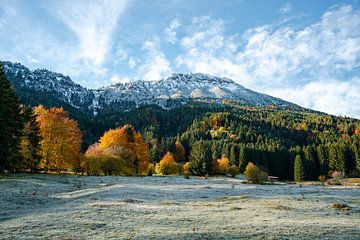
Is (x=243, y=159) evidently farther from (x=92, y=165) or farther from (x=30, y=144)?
(x=30, y=144)

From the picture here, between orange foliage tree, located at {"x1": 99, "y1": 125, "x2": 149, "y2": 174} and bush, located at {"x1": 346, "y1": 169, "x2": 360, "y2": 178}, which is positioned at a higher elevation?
orange foliage tree, located at {"x1": 99, "y1": 125, "x2": 149, "y2": 174}

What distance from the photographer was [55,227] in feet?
71.9

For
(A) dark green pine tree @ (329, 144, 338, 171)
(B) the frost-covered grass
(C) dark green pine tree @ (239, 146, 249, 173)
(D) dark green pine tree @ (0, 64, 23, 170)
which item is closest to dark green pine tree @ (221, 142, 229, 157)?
(C) dark green pine tree @ (239, 146, 249, 173)

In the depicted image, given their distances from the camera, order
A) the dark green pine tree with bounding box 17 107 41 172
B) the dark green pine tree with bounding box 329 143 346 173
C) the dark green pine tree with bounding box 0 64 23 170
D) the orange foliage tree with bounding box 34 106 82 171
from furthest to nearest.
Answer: the dark green pine tree with bounding box 329 143 346 173
the orange foliage tree with bounding box 34 106 82 171
the dark green pine tree with bounding box 17 107 41 172
the dark green pine tree with bounding box 0 64 23 170

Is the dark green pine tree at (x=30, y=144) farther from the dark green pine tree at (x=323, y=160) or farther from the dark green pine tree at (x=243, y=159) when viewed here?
the dark green pine tree at (x=323, y=160)

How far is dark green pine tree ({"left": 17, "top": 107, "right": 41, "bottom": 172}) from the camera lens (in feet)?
228

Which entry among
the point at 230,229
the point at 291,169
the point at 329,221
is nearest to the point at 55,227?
the point at 230,229

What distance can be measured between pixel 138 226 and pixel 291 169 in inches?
6619

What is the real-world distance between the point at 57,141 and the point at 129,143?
28.5 m

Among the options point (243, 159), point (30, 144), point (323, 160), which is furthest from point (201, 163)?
point (30, 144)

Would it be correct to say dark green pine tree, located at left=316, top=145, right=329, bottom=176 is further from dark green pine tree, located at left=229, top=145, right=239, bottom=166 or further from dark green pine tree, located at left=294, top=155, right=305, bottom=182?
dark green pine tree, located at left=229, top=145, right=239, bottom=166

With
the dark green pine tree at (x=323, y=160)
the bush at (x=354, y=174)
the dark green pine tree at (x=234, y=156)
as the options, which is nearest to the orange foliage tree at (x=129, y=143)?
the dark green pine tree at (x=234, y=156)

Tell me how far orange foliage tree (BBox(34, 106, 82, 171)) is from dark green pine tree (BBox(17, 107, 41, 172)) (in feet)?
14.9

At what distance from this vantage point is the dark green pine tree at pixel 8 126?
2272 inches
